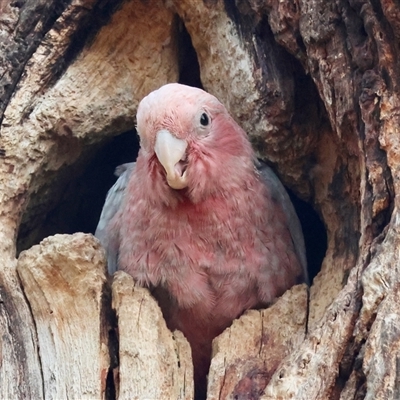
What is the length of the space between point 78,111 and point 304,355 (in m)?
1.95

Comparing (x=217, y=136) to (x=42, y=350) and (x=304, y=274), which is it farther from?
(x=42, y=350)

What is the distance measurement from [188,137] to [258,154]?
82 cm

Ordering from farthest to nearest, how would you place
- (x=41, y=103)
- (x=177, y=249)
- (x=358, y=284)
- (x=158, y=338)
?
(x=41, y=103) → (x=177, y=249) → (x=158, y=338) → (x=358, y=284)

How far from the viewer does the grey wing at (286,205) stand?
11.7 ft

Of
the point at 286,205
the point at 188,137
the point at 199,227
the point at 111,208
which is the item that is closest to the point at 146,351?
the point at 199,227

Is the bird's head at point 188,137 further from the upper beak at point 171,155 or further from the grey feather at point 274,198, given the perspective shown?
the grey feather at point 274,198

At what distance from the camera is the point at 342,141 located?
2.98 metres

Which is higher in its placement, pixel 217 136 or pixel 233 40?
pixel 233 40

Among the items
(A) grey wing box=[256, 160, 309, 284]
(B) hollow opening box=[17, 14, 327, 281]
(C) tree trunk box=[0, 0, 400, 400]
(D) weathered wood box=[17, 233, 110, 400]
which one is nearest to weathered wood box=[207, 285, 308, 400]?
(C) tree trunk box=[0, 0, 400, 400]

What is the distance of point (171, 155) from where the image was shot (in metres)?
2.92

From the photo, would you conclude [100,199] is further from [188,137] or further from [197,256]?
[188,137]

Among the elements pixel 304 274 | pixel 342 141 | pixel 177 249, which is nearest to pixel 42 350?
pixel 177 249

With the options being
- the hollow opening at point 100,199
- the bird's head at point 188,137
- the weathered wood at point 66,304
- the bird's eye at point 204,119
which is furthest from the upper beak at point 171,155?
the hollow opening at point 100,199

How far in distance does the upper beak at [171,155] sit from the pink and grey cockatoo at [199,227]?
0.01m
